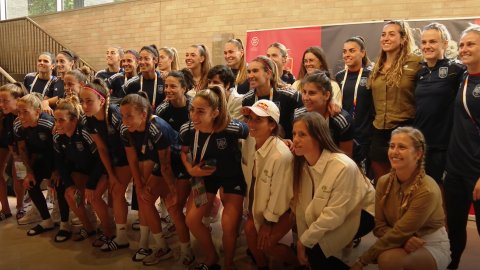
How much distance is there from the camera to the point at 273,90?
3.21 meters

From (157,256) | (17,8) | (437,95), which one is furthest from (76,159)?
(17,8)

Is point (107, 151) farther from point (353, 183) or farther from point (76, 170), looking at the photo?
point (353, 183)

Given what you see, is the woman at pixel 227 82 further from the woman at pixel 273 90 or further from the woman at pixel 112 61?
the woman at pixel 112 61

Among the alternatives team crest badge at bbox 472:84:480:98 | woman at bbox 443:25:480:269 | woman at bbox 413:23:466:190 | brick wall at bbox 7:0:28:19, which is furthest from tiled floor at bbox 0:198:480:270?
brick wall at bbox 7:0:28:19

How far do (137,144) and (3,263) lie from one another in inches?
58.4

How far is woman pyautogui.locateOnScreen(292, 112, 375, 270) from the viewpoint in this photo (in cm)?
233

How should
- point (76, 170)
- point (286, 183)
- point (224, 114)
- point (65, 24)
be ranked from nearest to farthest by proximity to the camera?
1. point (286, 183)
2. point (224, 114)
3. point (76, 170)
4. point (65, 24)

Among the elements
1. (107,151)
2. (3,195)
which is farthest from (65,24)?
(107,151)

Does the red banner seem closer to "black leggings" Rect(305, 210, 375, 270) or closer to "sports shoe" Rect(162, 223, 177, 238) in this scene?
"sports shoe" Rect(162, 223, 177, 238)

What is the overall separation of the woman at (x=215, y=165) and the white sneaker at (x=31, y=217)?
7.00 ft

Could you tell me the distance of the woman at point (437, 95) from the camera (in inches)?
112

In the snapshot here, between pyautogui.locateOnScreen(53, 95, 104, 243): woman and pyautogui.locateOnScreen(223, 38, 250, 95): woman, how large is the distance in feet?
5.20

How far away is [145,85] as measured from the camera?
159 inches

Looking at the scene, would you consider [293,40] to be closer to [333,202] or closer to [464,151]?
[464,151]
